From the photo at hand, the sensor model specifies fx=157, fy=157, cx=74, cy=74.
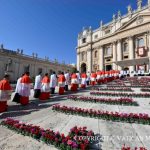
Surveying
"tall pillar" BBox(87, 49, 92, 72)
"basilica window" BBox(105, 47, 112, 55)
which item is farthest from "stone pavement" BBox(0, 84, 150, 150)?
"tall pillar" BBox(87, 49, 92, 72)

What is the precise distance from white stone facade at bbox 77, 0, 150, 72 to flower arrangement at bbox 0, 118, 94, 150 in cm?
3030

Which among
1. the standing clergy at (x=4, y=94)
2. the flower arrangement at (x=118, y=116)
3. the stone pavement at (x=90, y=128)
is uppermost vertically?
the standing clergy at (x=4, y=94)

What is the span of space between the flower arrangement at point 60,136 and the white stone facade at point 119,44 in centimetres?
3030

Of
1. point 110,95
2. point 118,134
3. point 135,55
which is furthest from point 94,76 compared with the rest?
point 135,55

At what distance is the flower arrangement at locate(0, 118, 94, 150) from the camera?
3.53 m

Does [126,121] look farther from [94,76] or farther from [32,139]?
[94,76]

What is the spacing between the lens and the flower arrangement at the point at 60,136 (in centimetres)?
353

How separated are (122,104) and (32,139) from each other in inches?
189

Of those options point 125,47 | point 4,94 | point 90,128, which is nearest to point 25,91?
point 4,94

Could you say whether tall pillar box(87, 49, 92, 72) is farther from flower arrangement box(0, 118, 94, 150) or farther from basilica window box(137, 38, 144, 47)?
flower arrangement box(0, 118, 94, 150)

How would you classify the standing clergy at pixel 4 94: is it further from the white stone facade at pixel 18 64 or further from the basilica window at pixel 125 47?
the basilica window at pixel 125 47

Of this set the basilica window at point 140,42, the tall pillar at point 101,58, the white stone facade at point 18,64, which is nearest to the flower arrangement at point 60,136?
the basilica window at point 140,42

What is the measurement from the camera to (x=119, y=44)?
4288 cm

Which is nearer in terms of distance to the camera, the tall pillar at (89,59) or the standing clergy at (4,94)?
the standing clergy at (4,94)
